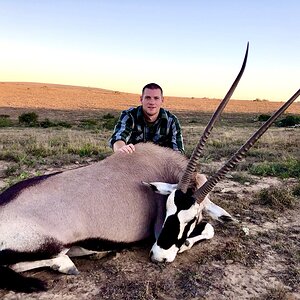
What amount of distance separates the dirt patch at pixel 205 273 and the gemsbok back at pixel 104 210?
5.1 inches

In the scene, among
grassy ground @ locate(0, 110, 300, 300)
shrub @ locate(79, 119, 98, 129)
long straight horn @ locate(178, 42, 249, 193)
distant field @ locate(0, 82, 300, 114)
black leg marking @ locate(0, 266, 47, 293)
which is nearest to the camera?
black leg marking @ locate(0, 266, 47, 293)

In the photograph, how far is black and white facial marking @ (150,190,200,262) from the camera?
3.82 meters

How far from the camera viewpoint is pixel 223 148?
35.1 feet

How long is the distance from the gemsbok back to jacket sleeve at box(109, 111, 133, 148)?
41.6 inches

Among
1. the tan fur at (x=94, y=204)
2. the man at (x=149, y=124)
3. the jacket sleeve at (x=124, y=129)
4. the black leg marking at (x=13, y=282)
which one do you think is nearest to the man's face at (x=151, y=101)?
the man at (x=149, y=124)

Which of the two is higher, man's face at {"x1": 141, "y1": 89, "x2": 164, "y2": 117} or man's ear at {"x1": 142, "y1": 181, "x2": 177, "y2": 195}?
man's face at {"x1": 141, "y1": 89, "x2": 164, "y2": 117}

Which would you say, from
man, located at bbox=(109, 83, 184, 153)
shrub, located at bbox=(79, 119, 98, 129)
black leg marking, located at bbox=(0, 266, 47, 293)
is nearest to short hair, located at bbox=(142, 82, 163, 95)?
man, located at bbox=(109, 83, 184, 153)

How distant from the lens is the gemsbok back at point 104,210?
3.53m

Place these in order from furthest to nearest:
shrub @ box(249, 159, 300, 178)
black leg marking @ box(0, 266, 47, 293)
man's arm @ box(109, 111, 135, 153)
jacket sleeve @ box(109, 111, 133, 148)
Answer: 1. shrub @ box(249, 159, 300, 178)
2. jacket sleeve @ box(109, 111, 133, 148)
3. man's arm @ box(109, 111, 135, 153)
4. black leg marking @ box(0, 266, 47, 293)

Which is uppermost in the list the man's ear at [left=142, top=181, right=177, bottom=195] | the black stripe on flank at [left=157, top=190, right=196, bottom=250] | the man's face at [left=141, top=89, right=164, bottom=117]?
the man's face at [left=141, top=89, right=164, bottom=117]

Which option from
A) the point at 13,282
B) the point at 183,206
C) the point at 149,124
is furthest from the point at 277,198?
the point at 13,282

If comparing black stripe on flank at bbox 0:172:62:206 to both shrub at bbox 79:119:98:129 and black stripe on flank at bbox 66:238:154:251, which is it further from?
shrub at bbox 79:119:98:129

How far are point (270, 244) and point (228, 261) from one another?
0.74m

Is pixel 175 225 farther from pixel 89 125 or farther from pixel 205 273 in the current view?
pixel 89 125
